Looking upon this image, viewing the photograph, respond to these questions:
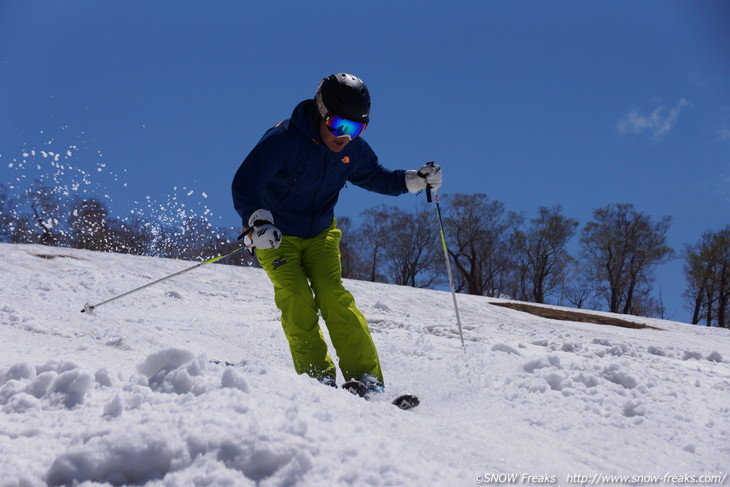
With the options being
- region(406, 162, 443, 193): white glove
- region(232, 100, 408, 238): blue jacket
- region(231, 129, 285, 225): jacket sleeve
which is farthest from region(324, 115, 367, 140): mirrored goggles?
region(406, 162, 443, 193): white glove

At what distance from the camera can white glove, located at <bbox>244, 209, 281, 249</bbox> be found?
348 centimetres

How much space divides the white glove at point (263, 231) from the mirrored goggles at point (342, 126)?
0.72 m

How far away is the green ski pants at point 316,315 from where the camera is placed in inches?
135

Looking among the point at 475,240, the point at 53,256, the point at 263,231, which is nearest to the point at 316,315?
the point at 263,231

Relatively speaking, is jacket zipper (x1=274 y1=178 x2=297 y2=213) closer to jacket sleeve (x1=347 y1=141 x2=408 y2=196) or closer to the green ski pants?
the green ski pants

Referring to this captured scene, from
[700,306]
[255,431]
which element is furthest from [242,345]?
[700,306]

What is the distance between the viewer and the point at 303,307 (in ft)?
11.5

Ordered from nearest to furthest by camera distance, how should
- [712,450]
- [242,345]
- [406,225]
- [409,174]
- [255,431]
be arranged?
[255,431] → [712,450] → [409,174] → [242,345] → [406,225]

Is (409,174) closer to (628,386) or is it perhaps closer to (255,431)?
(628,386)

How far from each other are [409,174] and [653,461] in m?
2.84

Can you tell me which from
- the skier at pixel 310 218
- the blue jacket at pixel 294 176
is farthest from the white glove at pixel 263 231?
the blue jacket at pixel 294 176

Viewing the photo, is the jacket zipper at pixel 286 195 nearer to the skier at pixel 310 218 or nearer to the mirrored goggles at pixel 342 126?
the skier at pixel 310 218

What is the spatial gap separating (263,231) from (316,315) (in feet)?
2.15

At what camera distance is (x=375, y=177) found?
449 cm
